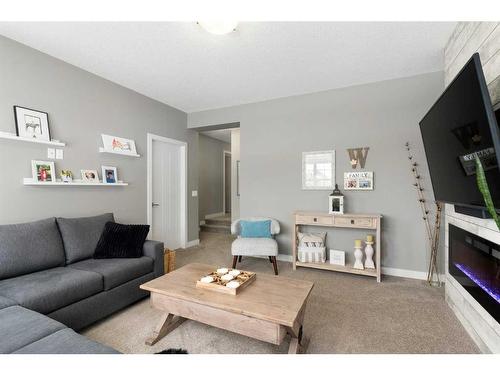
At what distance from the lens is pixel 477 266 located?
1761 millimetres

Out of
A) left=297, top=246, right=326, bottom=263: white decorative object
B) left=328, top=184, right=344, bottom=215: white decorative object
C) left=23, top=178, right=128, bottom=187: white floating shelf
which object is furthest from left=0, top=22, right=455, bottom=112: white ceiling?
left=297, top=246, right=326, bottom=263: white decorative object

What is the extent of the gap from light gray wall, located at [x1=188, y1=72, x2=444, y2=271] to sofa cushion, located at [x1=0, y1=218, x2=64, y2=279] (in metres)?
2.57

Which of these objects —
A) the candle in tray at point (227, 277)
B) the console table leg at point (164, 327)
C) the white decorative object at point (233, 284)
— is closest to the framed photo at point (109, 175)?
the console table leg at point (164, 327)

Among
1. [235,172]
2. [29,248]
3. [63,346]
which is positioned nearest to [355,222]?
[63,346]

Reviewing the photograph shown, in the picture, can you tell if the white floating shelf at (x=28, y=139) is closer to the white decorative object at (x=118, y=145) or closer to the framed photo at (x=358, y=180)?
the white decorative object at (x=118, y=145)

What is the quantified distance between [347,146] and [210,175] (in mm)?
4110

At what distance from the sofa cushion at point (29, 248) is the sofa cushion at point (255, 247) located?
75.7 inches

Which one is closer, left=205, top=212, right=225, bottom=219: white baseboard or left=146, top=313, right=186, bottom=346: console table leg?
left=146, top=313, right=186, bottom=346: console table leg

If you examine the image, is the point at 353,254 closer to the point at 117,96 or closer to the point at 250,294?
the point at 250,294

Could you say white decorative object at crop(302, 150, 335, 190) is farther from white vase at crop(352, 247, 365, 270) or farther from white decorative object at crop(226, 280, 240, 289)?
white decorative object at crop(226, 280, 240, 289)

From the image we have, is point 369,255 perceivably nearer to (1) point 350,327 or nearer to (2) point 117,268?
(1) point 350,327

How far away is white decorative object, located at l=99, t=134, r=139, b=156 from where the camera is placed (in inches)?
125
